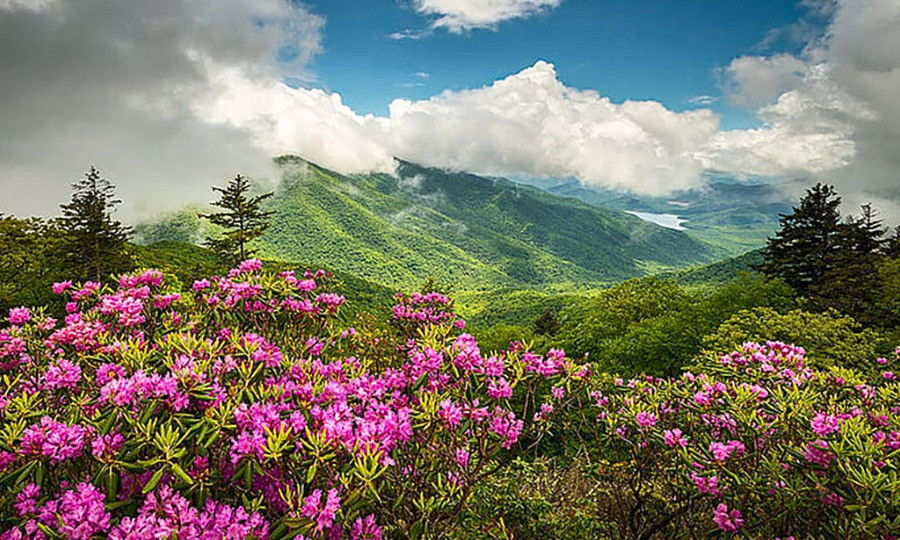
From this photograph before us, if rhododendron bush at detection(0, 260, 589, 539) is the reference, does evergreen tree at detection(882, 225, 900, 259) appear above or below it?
above

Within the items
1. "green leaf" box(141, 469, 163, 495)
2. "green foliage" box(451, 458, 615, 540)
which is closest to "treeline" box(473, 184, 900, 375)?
"green foliage" box(451, 458, 615, 540)

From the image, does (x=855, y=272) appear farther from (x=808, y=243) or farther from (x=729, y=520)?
(x=729, y=520)

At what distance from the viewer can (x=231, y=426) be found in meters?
2.21

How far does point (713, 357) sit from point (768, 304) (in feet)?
65.7

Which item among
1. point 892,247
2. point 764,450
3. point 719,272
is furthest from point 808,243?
point 719,272

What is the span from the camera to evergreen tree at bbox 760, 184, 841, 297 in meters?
24.2

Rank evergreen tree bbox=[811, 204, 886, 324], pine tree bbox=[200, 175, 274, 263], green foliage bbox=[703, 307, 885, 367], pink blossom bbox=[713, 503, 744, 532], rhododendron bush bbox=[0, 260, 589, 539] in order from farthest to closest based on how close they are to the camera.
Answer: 1. pine tree bbox=[200, 175, 274, 263]
2. evergreen tree bbox=[811, 204, 886, 324]
3. green foliage bbox=[703, 307, 885, 367]
4. pink blossom bbox=[713, 503, 744, 532]
5. rhododendron bush bbox=[0, 260, 589, 539]

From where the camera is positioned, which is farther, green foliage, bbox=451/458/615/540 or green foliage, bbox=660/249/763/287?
green foliage, bbox=660/249/763/287

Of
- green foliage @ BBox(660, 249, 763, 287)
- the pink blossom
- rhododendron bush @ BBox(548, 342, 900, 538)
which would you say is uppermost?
rhododendron bush @ BBox(548, 342, 900, 538)

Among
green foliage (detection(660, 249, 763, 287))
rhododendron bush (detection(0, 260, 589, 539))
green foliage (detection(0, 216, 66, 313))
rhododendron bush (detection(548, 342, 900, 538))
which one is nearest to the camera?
rhododendron bush (detection(0, 260, 589, 539))

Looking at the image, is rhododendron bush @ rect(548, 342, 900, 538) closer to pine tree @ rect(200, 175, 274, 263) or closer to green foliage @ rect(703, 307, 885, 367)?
green foliage @ rect(703, 307, 885, 367)

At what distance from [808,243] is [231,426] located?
102 ft

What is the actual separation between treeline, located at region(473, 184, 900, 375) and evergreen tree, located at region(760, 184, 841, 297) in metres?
0.04

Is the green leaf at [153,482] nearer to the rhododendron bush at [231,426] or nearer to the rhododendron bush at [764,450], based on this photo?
the rhododendron bush at [231,426]
